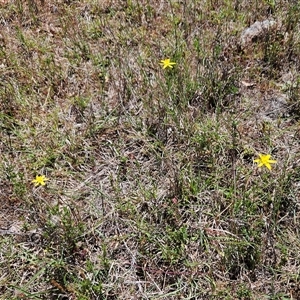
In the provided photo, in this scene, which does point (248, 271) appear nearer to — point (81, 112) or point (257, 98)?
point (257, 98)

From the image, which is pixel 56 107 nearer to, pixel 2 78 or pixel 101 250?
pixel 2 78

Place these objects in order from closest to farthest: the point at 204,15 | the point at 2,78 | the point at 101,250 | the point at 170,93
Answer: the point at 101,250 → the point at 170,93 → the point at 2,78 → the point at 204,15

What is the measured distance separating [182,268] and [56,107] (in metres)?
1.67

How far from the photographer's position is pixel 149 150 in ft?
9.37

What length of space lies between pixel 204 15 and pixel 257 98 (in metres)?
1.12

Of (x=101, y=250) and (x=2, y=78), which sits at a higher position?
(x=2, y=78)

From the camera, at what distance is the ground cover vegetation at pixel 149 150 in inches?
89.2

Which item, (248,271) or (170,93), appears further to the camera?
(170,93)

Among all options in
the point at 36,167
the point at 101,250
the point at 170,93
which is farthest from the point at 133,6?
the point at 101,250

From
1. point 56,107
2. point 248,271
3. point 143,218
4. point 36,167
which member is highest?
point 56,107

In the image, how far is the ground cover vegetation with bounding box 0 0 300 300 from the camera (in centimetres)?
227

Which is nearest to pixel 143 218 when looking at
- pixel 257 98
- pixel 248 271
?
pixel 248 271

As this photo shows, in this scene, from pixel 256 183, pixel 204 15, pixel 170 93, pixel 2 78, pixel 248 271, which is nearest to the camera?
pixel 248 271

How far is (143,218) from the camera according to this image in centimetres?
247
